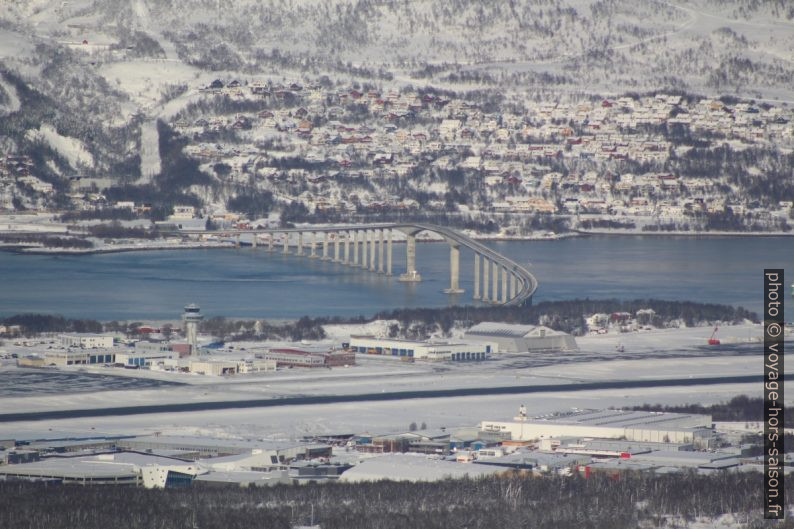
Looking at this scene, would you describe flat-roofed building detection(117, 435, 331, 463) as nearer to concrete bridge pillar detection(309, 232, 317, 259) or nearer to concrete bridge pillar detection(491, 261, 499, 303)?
concrete bridge pillar detection(491, 261, 499, 303)

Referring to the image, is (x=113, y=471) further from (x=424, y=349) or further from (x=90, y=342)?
(x=424, y=349)

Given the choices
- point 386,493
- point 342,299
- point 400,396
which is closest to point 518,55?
point 342,299

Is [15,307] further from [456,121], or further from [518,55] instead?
[518,55]

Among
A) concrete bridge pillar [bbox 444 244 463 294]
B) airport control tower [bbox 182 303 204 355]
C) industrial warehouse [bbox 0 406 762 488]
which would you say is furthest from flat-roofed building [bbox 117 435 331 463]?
concrete bridge pillar [bbox 444 244 463 294]

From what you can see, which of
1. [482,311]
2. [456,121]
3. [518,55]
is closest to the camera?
[482,311]

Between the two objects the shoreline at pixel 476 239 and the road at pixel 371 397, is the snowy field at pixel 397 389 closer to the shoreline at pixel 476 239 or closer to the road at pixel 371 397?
the road at pixel 371 397
